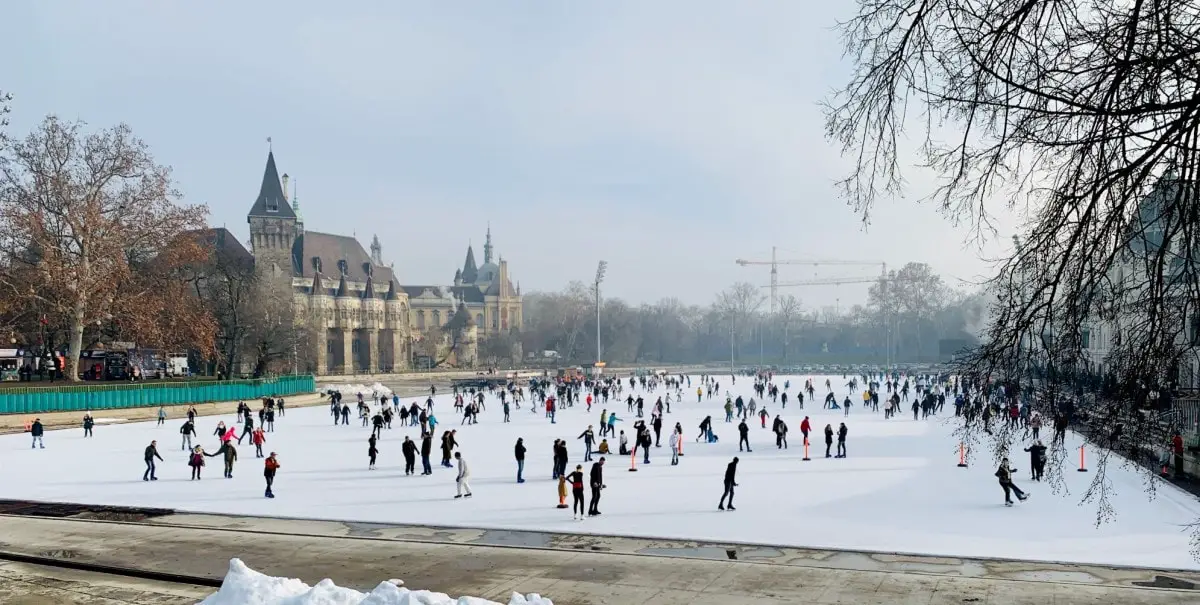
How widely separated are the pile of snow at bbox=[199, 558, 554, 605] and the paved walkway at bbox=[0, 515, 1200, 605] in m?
2.11

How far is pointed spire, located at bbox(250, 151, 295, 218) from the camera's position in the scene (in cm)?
10738

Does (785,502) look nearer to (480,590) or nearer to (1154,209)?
(480,590)

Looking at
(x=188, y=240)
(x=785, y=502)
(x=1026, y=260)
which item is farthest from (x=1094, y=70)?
(x=188, y=240)

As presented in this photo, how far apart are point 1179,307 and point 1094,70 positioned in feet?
4.47

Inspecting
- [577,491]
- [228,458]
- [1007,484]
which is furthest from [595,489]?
[228,458]

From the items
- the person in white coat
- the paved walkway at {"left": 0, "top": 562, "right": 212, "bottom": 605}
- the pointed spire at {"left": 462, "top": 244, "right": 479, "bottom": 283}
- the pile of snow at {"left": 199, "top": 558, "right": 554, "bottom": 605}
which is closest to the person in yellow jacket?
the person in white coat

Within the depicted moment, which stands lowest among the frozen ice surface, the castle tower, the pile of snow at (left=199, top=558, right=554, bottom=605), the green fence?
the frozen ice surface

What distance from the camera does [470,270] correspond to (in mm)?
179125

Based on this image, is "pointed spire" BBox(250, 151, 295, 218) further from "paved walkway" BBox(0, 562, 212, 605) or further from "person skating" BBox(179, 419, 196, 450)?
"paved walkway" BBox(0, 562, 212, 605)

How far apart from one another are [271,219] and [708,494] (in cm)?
9859

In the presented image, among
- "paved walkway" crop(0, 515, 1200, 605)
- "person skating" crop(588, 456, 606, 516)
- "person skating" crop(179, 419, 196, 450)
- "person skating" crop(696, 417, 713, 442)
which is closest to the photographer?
"paved walkway" crop(0, 515, 1200, 605)

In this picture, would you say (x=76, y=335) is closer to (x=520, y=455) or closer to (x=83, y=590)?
(x=520, y=455)

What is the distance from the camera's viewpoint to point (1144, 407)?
5488 mm

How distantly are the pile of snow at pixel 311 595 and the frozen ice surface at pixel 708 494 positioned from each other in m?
6.44
